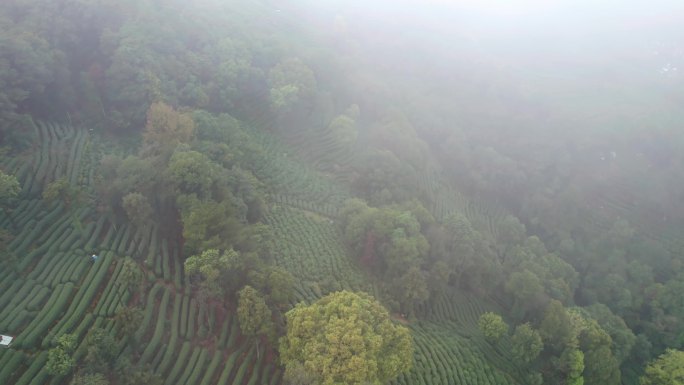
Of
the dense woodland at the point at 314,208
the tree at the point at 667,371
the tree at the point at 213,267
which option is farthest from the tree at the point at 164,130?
the tree at the point at 667,371

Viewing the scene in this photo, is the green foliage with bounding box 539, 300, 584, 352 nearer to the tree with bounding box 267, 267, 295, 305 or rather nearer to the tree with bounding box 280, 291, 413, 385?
the tree with bounding box 280, 291, 413, 385

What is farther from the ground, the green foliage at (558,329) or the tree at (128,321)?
the green foliage at (558,329)

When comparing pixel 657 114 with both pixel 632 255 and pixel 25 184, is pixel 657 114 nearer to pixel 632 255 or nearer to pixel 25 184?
pixel 632 255

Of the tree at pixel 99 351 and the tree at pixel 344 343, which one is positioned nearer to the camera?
the tree at pixel 99 351

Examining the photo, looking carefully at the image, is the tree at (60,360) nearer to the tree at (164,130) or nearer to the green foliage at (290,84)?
the tree at (164,130)

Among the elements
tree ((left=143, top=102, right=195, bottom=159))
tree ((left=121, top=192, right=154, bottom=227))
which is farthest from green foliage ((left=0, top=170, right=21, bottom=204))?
tree ((left=143, top=102, right=195, bottom=159))

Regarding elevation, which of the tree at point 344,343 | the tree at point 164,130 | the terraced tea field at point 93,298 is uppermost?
the tree at point 164,130
